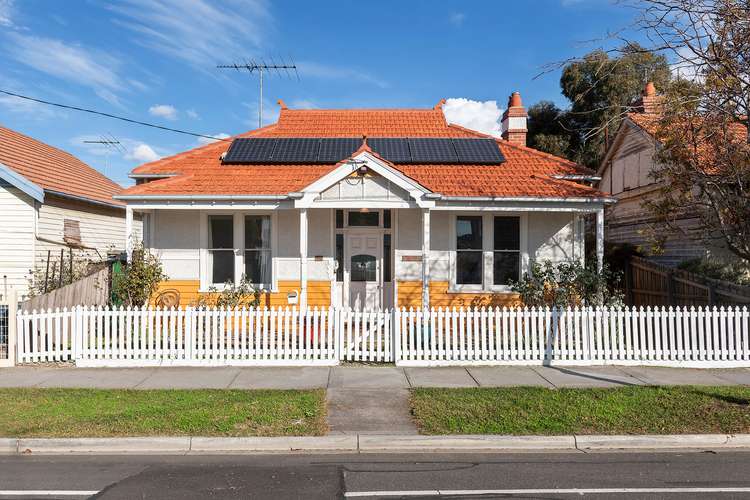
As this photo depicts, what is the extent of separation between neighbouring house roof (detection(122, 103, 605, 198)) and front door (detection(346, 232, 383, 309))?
187 cm

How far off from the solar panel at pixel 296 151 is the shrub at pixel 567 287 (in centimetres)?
599

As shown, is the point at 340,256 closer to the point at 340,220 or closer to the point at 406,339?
the point at 340,220

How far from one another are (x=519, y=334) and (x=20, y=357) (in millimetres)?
8855

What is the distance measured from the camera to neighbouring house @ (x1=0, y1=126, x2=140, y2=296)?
45.2ft

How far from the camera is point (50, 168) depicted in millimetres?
16359

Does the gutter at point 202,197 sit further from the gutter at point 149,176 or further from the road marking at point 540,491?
the road marking at point 540,491

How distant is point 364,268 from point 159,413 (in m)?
7.40

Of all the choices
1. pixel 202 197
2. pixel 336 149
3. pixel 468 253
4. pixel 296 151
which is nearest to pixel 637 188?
pixel 468 253

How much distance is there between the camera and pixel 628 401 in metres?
7.95

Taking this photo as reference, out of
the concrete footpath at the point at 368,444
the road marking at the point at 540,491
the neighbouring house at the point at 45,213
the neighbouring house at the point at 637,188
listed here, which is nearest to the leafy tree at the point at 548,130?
the neighbouring house at the point at 637,188

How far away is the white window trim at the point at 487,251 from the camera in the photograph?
1357cm

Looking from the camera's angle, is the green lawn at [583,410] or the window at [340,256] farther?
the window at [340,256]

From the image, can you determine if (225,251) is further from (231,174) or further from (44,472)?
(44,472)

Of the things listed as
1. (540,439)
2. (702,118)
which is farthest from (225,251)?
(702,118)
